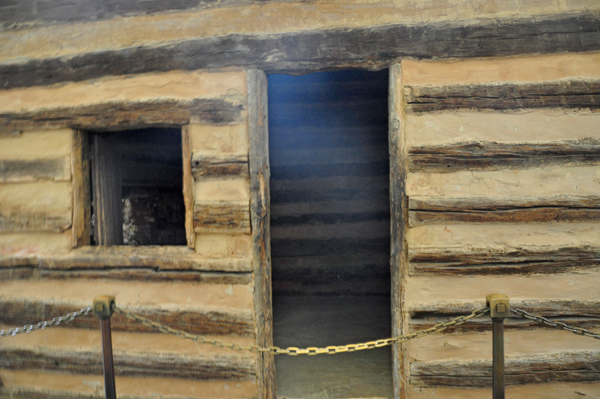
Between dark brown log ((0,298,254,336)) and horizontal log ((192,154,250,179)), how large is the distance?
0.97 metres

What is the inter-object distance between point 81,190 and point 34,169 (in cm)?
39

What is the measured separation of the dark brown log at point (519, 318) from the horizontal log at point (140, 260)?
1.23 metres

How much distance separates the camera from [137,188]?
389 centimetres

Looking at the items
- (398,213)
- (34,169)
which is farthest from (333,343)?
(34,169)

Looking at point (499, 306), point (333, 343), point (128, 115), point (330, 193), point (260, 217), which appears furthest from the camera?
point (330, 193)

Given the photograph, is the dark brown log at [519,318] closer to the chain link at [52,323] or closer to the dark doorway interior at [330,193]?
the chain link at [52,323]

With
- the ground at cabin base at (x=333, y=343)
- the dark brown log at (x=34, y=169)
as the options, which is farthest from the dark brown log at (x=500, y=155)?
the dark brown log at (x=34, y=169)

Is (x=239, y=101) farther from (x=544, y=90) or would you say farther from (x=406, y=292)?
(x=544, y=90)

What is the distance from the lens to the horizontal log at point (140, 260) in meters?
2.44

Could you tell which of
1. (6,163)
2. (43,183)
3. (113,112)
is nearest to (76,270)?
(43,183)

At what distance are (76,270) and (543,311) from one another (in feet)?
10.8

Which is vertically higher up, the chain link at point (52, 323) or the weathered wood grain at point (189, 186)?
the weathered wood grain at point (189, 186)

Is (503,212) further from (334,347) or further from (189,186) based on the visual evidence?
(189,186)

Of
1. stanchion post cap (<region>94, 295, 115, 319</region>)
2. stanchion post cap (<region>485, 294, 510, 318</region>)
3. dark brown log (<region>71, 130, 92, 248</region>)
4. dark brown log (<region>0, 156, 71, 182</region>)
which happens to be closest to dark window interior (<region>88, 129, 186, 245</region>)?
dark brown log (<region>71, 130, 92, 248</region>)
